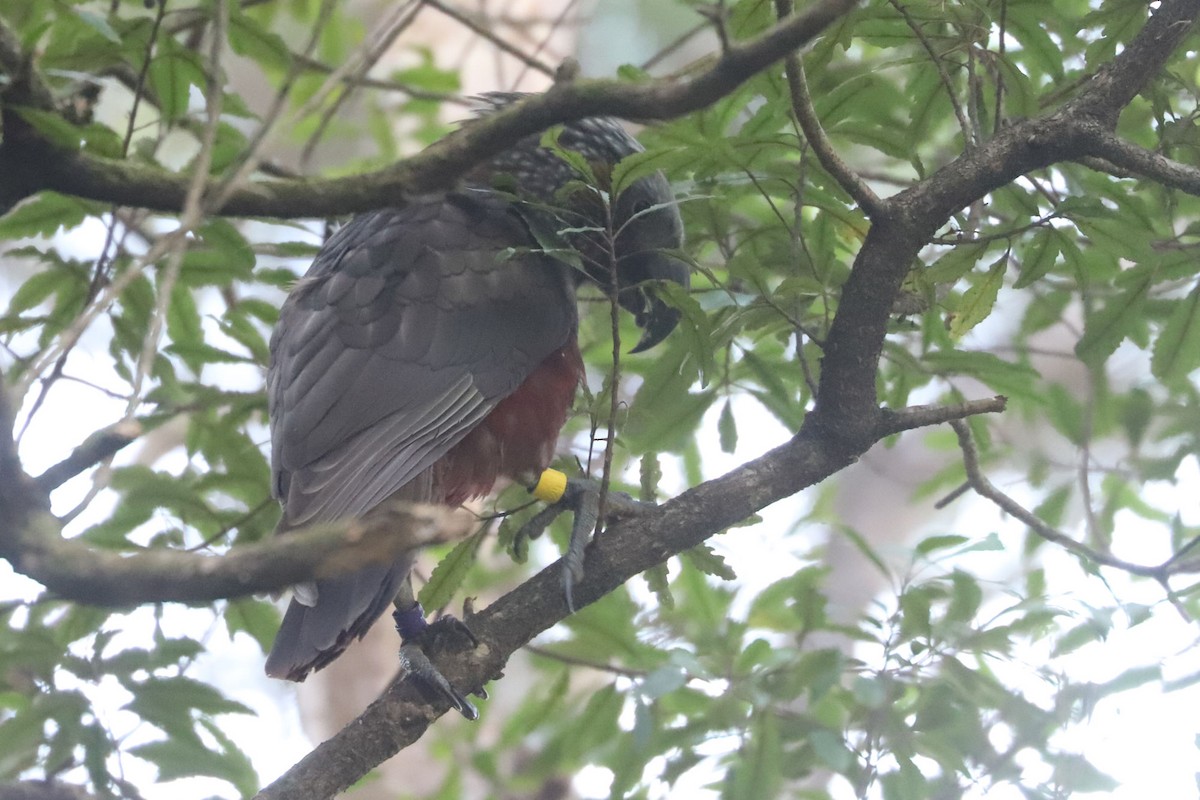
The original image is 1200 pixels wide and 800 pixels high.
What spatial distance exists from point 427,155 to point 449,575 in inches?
61.2

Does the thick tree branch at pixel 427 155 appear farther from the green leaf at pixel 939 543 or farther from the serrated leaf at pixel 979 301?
the green leaf at pixel 939 543

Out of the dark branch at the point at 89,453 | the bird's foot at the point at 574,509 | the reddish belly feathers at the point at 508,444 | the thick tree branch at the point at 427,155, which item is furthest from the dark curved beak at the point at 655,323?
the dark branch at the point at 89,453

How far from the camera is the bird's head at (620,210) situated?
3.25 meters

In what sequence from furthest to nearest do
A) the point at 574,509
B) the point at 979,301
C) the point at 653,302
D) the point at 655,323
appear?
the point at 655,323, the point at 653,302, the point at 574,509, the point at 979,301

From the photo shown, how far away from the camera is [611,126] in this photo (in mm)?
3807

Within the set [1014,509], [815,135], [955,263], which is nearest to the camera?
[815,135]

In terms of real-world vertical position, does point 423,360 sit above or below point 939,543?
above

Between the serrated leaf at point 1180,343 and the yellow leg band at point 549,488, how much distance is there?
1.60 metres

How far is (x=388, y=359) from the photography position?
292 cm

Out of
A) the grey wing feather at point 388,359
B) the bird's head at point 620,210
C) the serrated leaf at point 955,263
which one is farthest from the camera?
the bird's head at point 620,210

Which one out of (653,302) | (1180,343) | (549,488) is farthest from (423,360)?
(1180,343)

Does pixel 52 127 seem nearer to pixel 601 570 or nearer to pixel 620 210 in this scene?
pixel 601 570

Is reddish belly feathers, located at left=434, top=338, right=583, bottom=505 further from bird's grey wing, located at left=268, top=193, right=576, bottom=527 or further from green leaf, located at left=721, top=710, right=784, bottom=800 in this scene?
green leaf, located at left=721, top=710, right=784, bottom=800

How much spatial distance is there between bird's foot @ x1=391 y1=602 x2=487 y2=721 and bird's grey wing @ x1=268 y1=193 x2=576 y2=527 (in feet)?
1.22
